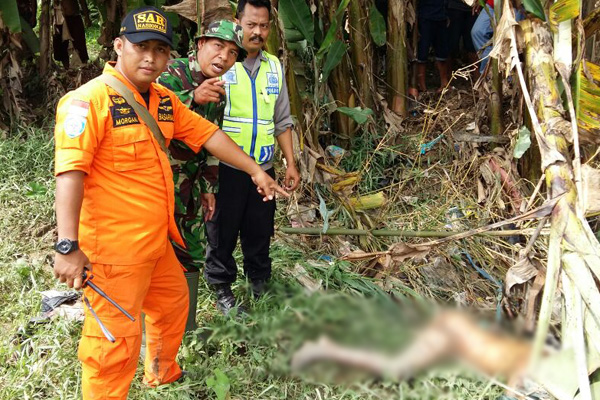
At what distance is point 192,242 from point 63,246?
0.92m

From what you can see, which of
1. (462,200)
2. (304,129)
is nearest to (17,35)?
(304,129)

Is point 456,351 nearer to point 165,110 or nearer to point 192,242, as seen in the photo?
point 165,110

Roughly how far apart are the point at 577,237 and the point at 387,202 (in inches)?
81.7

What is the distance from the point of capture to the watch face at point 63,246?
1699 mm

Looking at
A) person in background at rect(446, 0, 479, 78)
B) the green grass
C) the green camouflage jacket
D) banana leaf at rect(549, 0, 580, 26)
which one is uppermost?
person in background at rect(446, 0, 479, 78)

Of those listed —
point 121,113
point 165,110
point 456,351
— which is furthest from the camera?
point 165,110

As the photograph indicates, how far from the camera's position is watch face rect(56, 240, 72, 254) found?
1699 millimetres

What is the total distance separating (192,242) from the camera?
2.60 meters

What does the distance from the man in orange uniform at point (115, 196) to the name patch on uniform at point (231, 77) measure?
0.59 meters

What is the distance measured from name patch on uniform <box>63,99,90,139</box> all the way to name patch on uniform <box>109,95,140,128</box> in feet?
0.31

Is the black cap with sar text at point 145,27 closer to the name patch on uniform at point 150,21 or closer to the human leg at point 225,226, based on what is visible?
the name patch on uniform at point 150,21

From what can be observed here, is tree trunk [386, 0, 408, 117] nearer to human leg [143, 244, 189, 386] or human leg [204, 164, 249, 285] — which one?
human leg [204, 164, 249, 285]

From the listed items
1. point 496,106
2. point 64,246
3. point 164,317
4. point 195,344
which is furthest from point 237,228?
point 496,106

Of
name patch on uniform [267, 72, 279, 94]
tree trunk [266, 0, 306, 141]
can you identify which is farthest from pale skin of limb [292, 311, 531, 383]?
tree trunk [266, 0, 306, 141]
